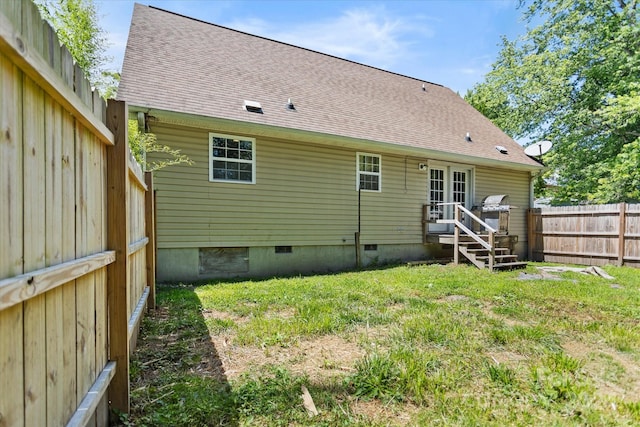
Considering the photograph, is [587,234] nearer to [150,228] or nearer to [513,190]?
[513,190]

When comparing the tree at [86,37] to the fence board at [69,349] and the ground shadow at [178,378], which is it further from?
the fence board at [69,349]

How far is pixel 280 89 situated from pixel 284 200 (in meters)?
3.13

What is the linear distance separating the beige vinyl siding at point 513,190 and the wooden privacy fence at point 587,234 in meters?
0.27

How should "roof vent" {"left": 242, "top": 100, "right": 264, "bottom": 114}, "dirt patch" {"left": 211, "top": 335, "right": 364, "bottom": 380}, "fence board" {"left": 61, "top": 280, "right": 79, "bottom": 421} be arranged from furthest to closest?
"roof vent" {"left": 242, "top": 100, "right": 264, "bottom": 114} < "dirt patch" {"left": 211, "top": 335, "right": 364, "bottom": 380} < "fence board" {"left": 61, "top": 280, "right": 79, "bottom": 421}

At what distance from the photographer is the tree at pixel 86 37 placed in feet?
25.4

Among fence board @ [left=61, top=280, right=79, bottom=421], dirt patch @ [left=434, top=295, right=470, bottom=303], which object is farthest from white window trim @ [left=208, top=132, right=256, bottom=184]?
fence board @ [left=61, top=280, right=79, bottom=421]

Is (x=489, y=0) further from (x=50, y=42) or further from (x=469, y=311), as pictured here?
(x=50, y=42)

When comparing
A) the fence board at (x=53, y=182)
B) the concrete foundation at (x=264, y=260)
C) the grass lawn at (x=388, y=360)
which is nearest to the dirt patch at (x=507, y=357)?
the grass lawn at (x=388, y=360)

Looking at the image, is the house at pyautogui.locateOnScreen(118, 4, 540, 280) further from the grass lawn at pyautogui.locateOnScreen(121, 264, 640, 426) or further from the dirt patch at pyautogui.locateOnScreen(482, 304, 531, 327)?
the dirt patch at pyautogui.locateOnScreen(482, 304, 531, 327)

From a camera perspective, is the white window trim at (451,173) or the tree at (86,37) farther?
the white window trim at (451,173)

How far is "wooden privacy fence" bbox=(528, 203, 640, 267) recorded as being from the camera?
30.1 ft

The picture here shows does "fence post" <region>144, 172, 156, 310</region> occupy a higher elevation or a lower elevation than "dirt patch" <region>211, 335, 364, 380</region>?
higher

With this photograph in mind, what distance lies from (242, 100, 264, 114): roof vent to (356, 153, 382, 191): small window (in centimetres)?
278

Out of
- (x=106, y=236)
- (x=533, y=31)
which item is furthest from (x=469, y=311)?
(x=533, y=31)
